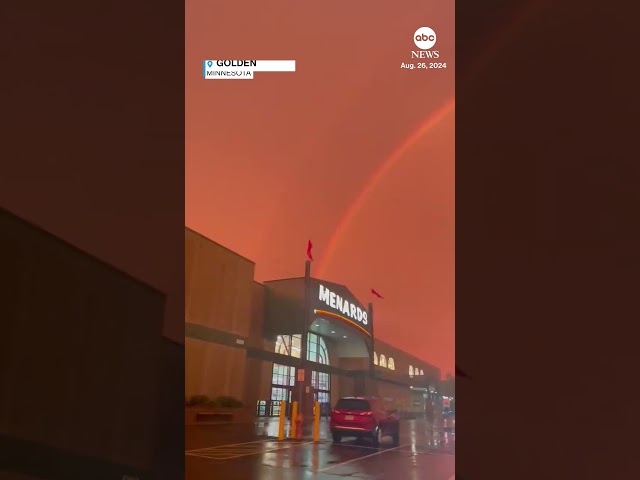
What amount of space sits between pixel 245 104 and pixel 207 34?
0.26 metres

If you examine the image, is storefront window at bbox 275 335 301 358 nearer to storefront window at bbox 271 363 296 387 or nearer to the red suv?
storefront window at bbox 271 363 296 387

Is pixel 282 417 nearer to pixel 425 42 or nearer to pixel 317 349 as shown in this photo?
pixel 317 349

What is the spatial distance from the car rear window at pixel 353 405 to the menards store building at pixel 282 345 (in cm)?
2

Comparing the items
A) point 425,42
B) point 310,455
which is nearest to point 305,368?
point 310,455

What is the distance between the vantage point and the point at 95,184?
5.54ft

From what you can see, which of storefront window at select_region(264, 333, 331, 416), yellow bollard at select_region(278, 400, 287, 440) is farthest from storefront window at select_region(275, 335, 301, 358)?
yellow bollard at select_region(278, 400, 287, 440)

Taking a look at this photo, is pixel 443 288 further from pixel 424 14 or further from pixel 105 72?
pixel 105 72

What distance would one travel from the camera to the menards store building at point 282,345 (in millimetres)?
1448

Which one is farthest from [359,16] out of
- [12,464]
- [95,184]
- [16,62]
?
[12,464]

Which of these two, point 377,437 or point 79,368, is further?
point 79,368

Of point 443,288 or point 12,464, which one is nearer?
point 443,288

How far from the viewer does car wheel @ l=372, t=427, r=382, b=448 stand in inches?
55.7

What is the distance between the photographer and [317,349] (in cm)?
147

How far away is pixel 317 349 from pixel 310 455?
1.01 ft
